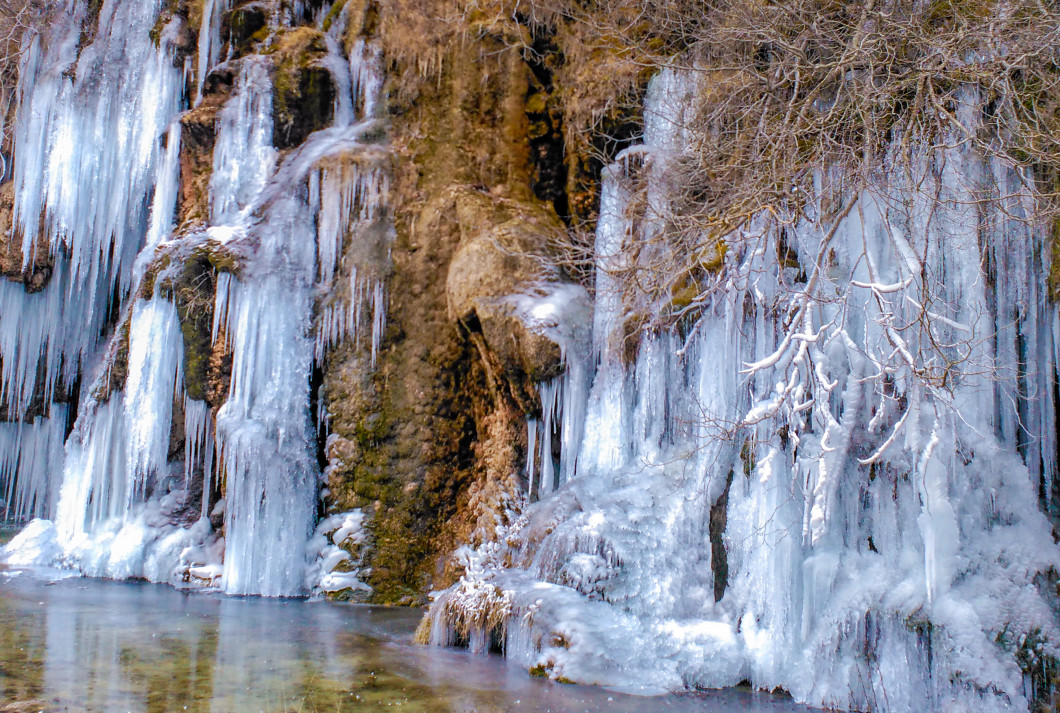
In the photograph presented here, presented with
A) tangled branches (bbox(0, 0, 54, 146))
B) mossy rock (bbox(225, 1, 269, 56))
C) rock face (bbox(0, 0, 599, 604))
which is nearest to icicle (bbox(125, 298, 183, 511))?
rock face (bbox(0, 0, 599, 604))

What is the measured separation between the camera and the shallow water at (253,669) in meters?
4.81

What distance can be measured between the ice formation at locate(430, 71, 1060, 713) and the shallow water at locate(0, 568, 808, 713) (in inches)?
17.2

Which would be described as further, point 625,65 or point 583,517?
point 625,65

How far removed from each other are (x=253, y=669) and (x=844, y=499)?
4.03 m

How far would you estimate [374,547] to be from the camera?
9.19 metres

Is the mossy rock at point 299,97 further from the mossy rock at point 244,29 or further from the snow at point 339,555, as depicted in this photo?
the snow at point 339,555

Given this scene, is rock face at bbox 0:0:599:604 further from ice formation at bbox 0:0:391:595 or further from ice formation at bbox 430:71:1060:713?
ice formation at bbox 430:71:1060:713

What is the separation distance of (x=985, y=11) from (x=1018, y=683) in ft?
16.8

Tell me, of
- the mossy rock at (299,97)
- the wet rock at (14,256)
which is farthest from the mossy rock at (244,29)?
the wet rock at (14,256)

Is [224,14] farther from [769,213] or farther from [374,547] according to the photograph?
[769,213]

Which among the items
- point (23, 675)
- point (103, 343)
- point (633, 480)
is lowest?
point (23, 675)

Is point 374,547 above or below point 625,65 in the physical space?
below

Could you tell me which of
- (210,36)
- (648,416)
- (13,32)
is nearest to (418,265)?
(648,416)

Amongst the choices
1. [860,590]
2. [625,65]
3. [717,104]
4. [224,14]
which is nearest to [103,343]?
[224,14]
